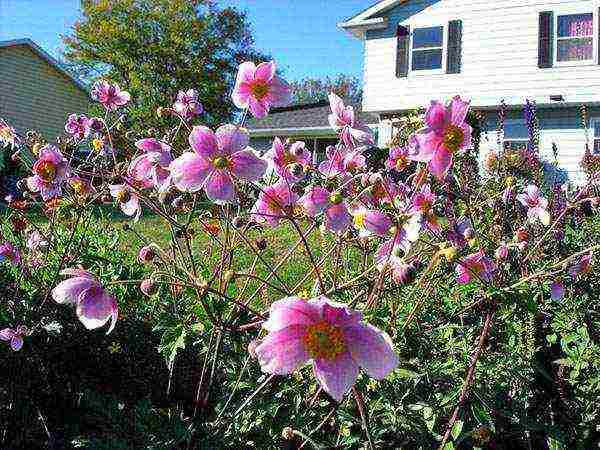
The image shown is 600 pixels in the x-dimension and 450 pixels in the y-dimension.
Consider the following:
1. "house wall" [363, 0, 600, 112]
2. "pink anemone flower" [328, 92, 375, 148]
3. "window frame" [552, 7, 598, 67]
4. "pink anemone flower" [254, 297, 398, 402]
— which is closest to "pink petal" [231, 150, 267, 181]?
"pink anemone flower" [254, 297, 398, 402]

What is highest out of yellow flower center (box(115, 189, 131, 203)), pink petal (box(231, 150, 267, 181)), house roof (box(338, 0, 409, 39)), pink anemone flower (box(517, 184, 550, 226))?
house roof (box(338, 0, 409, 39))

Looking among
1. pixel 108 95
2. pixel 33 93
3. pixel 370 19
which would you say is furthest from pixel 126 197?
pixel 33 93

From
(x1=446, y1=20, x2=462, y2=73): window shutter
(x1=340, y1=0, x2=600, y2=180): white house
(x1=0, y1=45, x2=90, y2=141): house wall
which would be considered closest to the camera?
(x1=340, y1=0, x2=600, y2=180): white house

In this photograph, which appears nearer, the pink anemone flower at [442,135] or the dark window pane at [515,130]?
the pink anemone flower at [442,135]

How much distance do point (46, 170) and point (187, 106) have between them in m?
0.61

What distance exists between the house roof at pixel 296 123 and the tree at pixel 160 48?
484 cm

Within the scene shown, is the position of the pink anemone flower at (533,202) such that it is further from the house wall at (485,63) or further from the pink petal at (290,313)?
the house wall at (485,63)

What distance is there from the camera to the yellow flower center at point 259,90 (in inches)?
71.9

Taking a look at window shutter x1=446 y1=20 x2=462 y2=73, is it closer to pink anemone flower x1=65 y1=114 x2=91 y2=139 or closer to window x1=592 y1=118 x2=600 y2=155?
window x1=592 y1=118 x2=600 y2=155

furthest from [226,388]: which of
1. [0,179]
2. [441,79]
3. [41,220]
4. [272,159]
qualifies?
[441,79]

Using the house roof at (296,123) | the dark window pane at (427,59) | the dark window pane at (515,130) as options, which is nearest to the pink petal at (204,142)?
the dark window pane at (427,59)

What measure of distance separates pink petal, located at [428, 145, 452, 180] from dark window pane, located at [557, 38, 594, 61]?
50.7ft

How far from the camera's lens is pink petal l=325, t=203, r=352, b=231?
5.35 feet

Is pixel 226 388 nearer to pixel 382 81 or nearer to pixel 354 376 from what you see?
pixel 354 376
